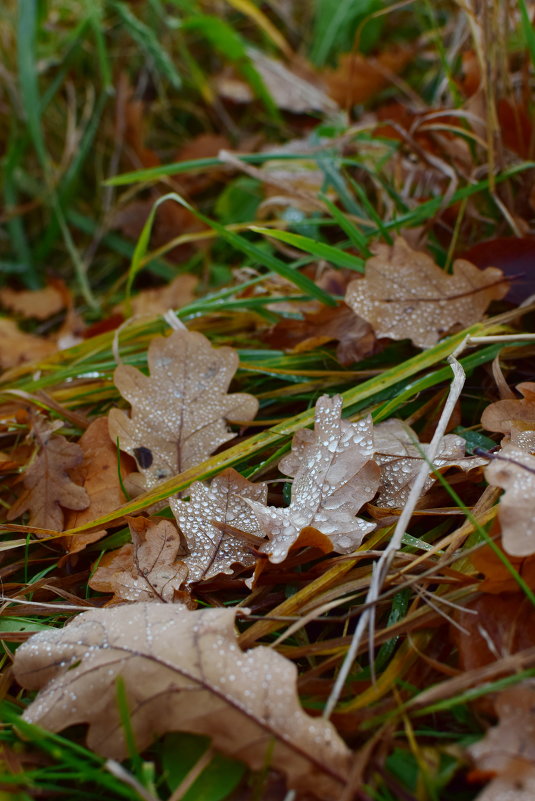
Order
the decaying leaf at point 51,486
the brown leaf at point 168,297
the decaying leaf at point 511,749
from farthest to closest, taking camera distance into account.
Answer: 1. the brown leaf at point 168,297
2. the decaying leaf at point 51,486
3. the decaying leaf at point 511,749

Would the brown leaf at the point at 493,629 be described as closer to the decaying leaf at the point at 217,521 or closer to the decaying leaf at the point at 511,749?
the decaying leaf at the point at 511,749

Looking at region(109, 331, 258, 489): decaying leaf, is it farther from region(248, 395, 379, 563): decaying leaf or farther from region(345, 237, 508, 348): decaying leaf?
region(345, 237, 508, 348): decaying leaf

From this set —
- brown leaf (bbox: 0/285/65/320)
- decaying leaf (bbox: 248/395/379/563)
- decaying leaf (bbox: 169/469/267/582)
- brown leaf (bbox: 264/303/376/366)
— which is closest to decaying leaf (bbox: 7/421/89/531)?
decaying leaf (bbox: 169/469/267/582)

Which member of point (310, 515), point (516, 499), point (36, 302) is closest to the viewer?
point (516, 499)

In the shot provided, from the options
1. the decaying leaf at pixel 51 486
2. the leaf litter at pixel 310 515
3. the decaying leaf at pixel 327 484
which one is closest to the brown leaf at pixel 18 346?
the leaf litter at pixel 310 515

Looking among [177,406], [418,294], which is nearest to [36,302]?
[177,406]

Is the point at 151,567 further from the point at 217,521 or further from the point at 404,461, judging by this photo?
the point at 404,461

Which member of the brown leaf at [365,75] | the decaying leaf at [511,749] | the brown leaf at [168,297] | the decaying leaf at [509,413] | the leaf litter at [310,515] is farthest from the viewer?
the brown leaf at [365,75]
